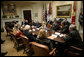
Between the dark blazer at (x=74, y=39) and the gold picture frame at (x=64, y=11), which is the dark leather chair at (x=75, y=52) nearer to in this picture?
the dark blazer at (x=74, y=39)

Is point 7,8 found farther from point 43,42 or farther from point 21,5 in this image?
point 43,42

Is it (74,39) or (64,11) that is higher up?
(64,11)

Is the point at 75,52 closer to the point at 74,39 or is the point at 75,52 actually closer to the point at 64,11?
the point at 74,39

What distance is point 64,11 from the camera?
5242 mm

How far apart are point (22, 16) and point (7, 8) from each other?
1.52 meters

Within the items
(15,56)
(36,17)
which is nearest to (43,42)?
(15,56)

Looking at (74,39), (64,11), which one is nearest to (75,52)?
(74,39)

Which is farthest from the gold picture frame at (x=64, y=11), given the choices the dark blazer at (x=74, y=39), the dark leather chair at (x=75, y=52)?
the dark leather chair at (x=75, y=52)

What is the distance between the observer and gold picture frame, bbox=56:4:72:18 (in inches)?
195

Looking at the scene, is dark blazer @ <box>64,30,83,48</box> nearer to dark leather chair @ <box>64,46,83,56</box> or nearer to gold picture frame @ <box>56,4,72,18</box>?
dark leather chair @ <box>64,46,83,56</box>

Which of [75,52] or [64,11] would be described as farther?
[64,11]

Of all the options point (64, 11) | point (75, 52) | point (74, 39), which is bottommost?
point (75, 52)

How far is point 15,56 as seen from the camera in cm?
253

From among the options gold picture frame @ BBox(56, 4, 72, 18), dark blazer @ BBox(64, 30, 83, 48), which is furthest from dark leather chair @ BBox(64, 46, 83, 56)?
gold picture frame @ BBox(56, 4, 72, 18)
